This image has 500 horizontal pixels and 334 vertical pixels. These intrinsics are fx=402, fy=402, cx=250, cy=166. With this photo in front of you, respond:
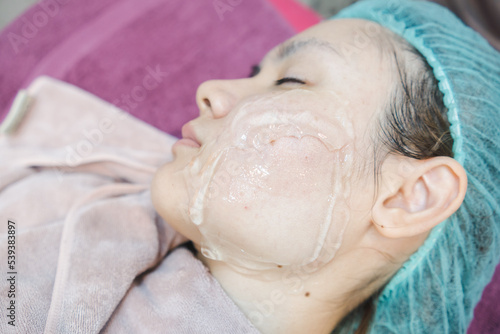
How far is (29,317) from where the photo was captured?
2.40 feet

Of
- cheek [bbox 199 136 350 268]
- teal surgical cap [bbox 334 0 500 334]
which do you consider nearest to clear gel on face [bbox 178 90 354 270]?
cheek [bbox 199 136 350 268]

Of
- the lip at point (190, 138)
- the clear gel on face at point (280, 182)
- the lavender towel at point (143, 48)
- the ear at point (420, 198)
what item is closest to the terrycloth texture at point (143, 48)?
the lavender towel at point (143, 48)

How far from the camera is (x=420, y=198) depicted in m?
0.72

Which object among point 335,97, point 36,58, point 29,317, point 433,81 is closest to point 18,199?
point 29,317

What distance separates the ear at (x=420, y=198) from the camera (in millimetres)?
676

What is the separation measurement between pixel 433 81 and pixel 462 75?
2.2 inches

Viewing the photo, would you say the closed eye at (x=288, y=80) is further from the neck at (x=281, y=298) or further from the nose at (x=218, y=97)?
the neck at (x=281, y=298)

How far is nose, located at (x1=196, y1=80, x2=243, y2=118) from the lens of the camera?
77 centimetres

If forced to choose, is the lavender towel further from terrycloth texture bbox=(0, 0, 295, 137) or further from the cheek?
the cheek

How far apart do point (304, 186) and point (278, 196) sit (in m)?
0.05

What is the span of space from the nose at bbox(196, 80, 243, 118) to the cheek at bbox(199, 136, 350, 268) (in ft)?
0.35

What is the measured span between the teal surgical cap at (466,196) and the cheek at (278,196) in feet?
0.83

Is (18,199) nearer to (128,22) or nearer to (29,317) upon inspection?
(29,317)

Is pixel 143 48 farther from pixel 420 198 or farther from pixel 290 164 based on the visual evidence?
pixel 420 198
